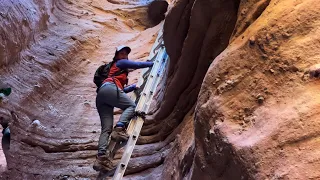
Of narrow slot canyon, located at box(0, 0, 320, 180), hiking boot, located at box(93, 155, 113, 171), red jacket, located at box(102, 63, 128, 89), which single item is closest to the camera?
narrow slot canyon, located at box(0, 0, 320, 180)

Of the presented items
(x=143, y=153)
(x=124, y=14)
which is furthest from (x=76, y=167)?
(x=124, y=14)

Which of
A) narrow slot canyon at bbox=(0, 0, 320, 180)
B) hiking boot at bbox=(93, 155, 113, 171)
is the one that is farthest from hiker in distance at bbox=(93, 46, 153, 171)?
narrow slot canyon at bbox=(0, 0, 320, 180)

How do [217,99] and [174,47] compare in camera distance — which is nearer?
[217,99]

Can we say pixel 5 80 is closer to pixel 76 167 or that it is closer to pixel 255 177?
pixel 76 167

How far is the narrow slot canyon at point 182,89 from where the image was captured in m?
2.03

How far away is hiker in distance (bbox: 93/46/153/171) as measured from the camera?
3.88 metres

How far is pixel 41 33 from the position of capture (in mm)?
6715

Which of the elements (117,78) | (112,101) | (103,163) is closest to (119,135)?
(103,163)

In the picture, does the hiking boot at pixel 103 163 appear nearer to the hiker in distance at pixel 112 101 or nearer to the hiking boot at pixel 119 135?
the hiker in distance at pixel 112 101

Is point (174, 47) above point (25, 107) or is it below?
above

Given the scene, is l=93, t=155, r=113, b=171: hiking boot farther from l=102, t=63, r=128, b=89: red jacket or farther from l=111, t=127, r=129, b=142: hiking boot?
l=102, t=63, r=128, b=89: red jacket

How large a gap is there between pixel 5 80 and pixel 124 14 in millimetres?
4349

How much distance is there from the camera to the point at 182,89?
13.7 feet

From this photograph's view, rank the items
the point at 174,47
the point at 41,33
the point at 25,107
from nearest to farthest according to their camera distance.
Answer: the point at 174,47
the point at 25,107
the point at 41,33
